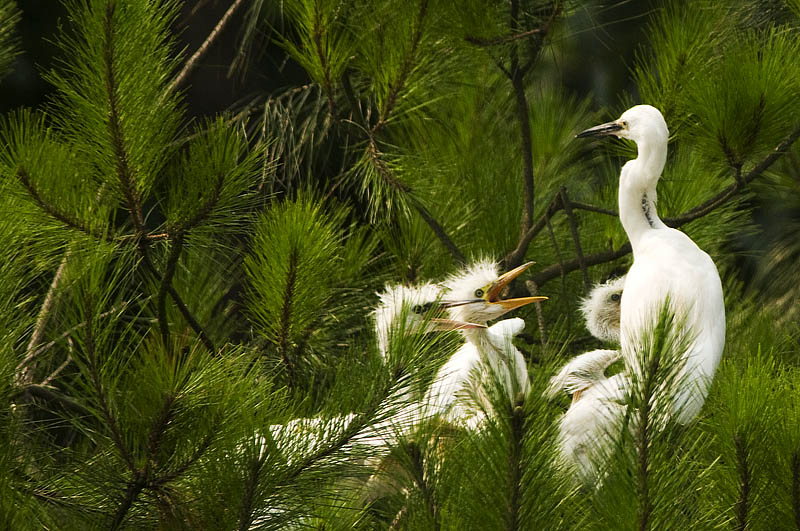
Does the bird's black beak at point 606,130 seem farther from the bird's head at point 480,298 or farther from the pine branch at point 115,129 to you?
the pine branch at point 115,129

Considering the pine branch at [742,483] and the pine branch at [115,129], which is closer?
the pine branch at [742,483]

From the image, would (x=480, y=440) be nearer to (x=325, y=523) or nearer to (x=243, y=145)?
(x=325, y=523)

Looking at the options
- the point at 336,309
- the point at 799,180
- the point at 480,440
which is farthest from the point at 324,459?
the point at 799,180

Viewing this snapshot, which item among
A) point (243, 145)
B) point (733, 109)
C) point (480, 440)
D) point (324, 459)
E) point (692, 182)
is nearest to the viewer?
point (480, 440)

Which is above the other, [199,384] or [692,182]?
[692,182]

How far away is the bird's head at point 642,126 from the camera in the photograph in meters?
1.49

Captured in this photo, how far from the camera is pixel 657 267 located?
1386 millimetres

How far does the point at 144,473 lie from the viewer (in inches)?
35.6

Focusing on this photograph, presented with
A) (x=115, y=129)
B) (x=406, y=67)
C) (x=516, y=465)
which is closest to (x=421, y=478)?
(x=516, y=465)

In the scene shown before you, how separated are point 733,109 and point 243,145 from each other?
62 cm

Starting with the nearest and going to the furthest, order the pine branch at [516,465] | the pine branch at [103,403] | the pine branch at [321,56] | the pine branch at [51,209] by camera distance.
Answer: the pine branch at [516,465]
the pine branch at [103,403]
the pine branch at [51,209]
the pine branch at [321,56]

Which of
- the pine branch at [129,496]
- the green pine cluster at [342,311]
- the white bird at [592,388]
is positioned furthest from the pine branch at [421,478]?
the pine branch at [129,496]

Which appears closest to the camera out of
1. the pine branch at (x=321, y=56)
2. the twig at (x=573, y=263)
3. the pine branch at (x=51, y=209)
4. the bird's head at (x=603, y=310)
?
the pine branch at (x=51, y=209)

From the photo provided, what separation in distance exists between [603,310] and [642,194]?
0.16 m
